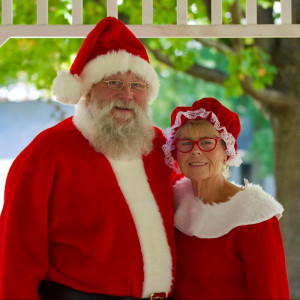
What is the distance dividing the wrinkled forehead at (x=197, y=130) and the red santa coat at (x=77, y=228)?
386mm

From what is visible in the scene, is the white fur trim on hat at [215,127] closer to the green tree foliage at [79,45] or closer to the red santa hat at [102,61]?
the red santa hat at [102,61]

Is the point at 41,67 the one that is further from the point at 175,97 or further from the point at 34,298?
the point at 175,97

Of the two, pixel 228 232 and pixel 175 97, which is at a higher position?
pixel 175 97

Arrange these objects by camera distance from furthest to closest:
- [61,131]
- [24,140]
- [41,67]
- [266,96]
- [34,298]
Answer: [24,140], [41,67], [266,96], [61,131], [34,298]

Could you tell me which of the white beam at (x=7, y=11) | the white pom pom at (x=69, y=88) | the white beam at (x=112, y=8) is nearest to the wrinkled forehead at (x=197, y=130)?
the white pom pom at (x=69, y=88)

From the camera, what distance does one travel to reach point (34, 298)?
2.83 m

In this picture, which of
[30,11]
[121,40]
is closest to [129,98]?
[121,40]

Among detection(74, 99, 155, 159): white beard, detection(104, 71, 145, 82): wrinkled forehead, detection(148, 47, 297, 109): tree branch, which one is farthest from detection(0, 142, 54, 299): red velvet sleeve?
detection(148, 47, 297, 109): tree branch

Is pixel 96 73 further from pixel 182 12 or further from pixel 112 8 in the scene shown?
pixel 182 12

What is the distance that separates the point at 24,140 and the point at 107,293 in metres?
11.7

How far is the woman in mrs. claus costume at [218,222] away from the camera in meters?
2.79

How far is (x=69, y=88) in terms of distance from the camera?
316 cm

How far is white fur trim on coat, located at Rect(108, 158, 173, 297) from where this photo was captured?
291cm

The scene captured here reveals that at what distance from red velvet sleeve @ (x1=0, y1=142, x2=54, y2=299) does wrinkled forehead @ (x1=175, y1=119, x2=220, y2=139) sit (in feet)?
2.35
